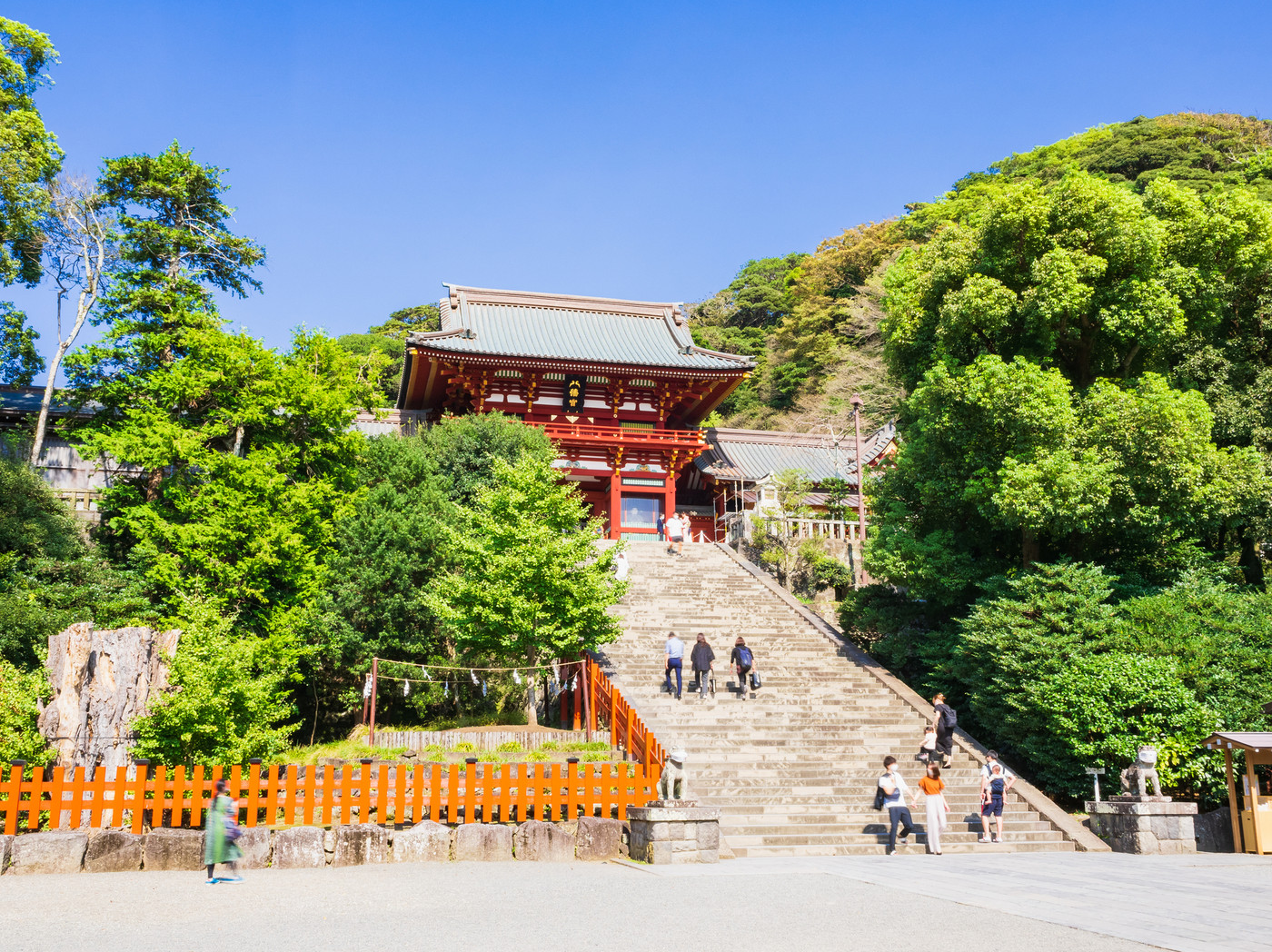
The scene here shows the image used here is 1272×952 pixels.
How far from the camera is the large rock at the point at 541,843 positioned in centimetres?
925

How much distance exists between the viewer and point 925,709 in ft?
47.5

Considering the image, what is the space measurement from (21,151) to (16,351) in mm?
6501

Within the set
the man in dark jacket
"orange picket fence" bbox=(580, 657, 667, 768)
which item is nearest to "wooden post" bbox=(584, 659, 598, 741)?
"orange picket fence" bbox=(580, 657, 667, 768)

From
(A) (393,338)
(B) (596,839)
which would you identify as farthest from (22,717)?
(A) (393,338)

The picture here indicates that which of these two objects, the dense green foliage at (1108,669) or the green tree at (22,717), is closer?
the green tree at (22,717)

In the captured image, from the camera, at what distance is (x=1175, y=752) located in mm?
11625

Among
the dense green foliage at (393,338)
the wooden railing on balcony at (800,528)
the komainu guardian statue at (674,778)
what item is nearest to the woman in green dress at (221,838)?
the komainu guardian statue at (674,778)

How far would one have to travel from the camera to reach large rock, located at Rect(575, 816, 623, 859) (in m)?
9.46

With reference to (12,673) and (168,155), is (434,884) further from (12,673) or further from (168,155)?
(168,155)

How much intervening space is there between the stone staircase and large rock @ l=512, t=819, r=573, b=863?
2172mm

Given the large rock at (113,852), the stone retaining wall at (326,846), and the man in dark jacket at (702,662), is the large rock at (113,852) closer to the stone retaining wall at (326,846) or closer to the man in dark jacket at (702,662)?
the stone retaining wall at (326,846)

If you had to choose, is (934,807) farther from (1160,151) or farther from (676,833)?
(1160,151)

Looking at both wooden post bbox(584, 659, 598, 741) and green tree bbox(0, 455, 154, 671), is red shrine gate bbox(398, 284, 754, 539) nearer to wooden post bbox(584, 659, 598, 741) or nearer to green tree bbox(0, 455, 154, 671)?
green tree bbox(0, 455, 154, 671)

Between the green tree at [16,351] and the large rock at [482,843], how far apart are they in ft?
62.5
